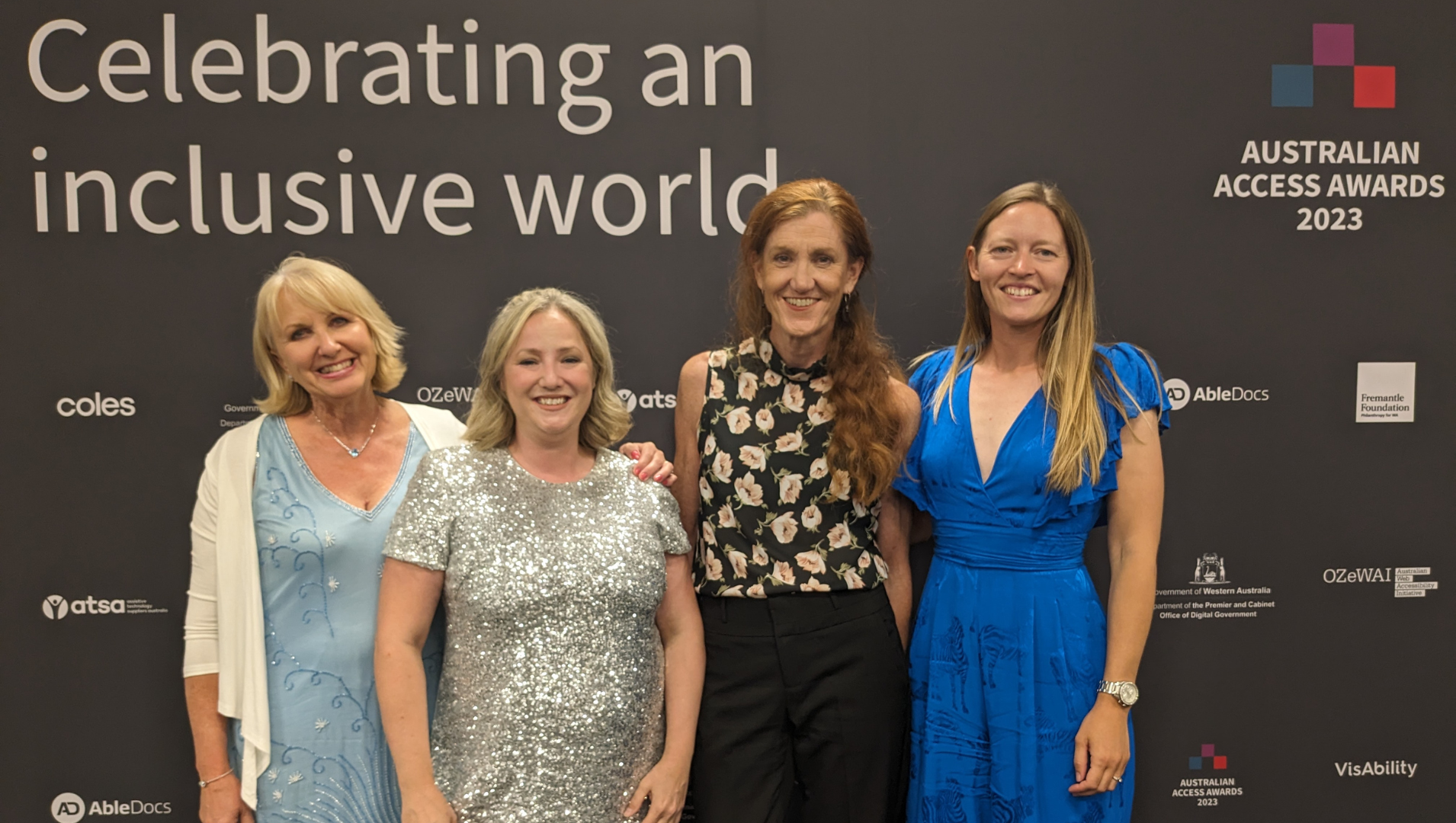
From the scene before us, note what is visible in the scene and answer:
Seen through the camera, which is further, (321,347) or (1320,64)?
(1320,64)

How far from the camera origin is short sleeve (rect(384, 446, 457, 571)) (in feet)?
5.47

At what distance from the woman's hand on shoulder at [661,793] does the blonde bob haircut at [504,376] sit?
2.17ft

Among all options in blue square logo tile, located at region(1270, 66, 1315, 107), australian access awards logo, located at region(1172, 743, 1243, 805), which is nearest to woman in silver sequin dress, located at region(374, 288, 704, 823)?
australian access awards logo, located at region(1172, 743, 1243, 805)

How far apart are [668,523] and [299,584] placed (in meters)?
0.75

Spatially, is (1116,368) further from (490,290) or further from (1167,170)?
(490,290)

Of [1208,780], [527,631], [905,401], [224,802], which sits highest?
[905,401]

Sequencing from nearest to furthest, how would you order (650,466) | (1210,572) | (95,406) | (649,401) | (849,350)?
(650,466), (849,350), (95,406), (649,401), (1210,572)

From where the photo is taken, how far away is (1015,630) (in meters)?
1.94

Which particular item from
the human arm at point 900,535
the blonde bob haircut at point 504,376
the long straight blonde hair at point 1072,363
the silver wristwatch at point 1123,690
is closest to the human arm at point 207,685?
the blonde bob haircut at point 504,376

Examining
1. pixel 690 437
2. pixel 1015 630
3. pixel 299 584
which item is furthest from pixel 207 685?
pixel 1015 630

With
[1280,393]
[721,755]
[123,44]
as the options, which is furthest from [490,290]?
[1280,393]

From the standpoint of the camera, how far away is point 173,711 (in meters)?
2.63

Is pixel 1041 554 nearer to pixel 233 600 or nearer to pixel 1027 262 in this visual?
pixel 1027 262

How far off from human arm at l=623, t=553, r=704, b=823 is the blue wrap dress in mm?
536
